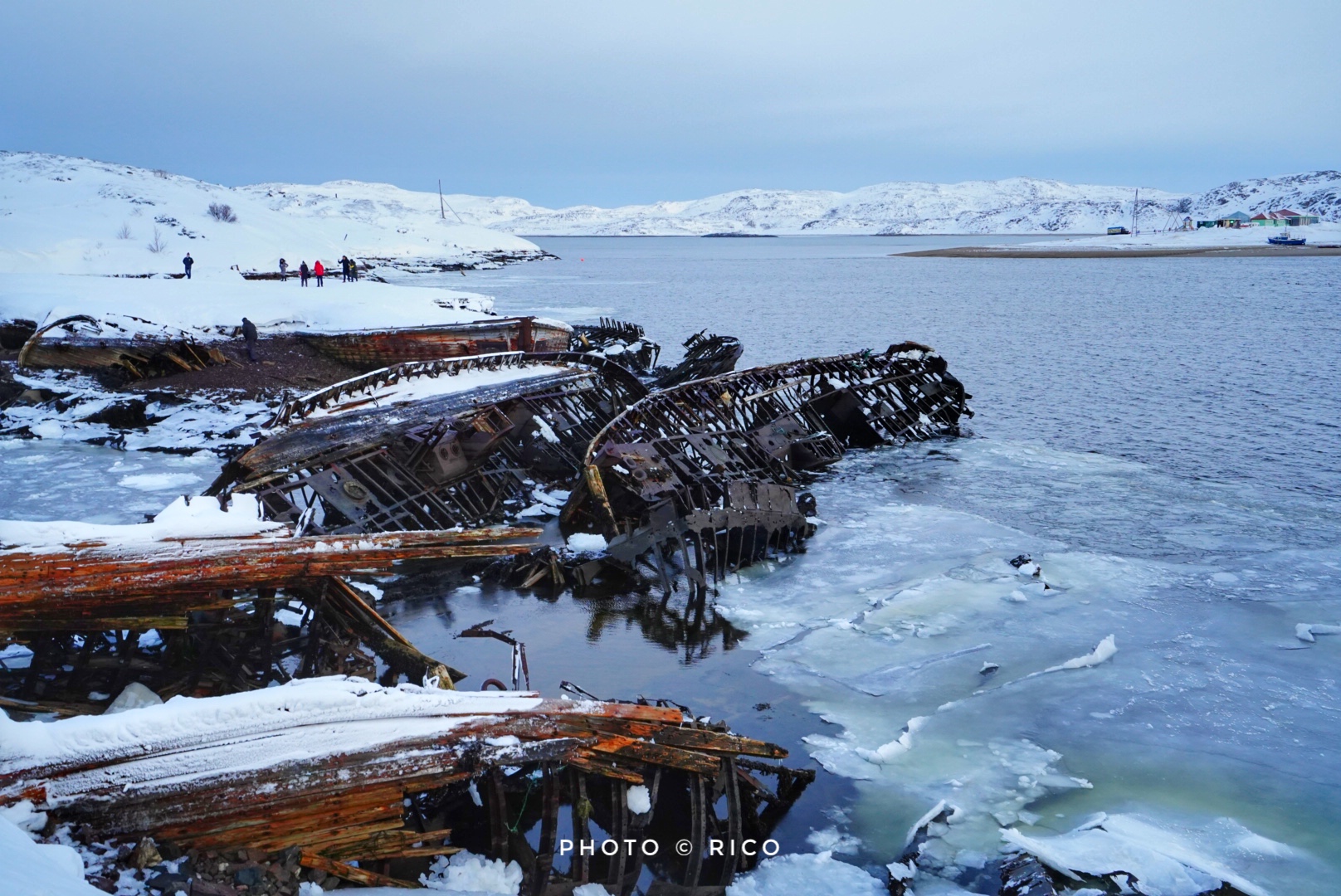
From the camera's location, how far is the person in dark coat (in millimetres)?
27234

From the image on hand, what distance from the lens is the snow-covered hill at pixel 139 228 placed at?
5003cm

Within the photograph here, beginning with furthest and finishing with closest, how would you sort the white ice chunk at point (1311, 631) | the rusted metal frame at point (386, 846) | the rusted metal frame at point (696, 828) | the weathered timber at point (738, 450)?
the weathered timber at point (738, 450) < the white ice chunk at point (1311, 631) < the rusted metal frame at point (696, 828) < the rusted metal frame at point (386, 846)

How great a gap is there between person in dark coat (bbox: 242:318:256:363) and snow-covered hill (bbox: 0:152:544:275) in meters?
18.7

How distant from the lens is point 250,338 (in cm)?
2755

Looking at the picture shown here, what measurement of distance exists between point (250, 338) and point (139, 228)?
41302 mm

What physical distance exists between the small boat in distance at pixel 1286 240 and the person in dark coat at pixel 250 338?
13185 centimetres

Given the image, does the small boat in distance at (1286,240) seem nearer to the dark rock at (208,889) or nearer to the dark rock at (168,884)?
the dark rock at (208,889)

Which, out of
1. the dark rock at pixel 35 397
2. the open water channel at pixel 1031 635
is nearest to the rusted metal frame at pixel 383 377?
the open water channel at pixel 1031 635

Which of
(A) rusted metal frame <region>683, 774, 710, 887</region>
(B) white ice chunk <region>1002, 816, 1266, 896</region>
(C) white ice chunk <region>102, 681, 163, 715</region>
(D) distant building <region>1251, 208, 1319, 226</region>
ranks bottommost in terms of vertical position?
(B) white ice chunk <region>1002, 816, 1266, 896</region>

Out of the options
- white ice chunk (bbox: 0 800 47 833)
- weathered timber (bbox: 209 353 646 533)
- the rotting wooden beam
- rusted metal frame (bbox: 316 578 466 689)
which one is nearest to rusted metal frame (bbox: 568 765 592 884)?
rusted metal frame (bbox: 316 578 466 689)

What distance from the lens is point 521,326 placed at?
31.6 meters

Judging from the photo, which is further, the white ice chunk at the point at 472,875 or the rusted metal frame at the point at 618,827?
the rusted metal frame at the point at 618,827

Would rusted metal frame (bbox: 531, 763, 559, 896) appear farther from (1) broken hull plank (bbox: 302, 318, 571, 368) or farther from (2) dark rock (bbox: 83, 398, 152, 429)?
(1) broken hull plank (bbox: 302, 318, 571, 368)

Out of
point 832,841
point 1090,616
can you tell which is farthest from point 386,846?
point 1090,616
